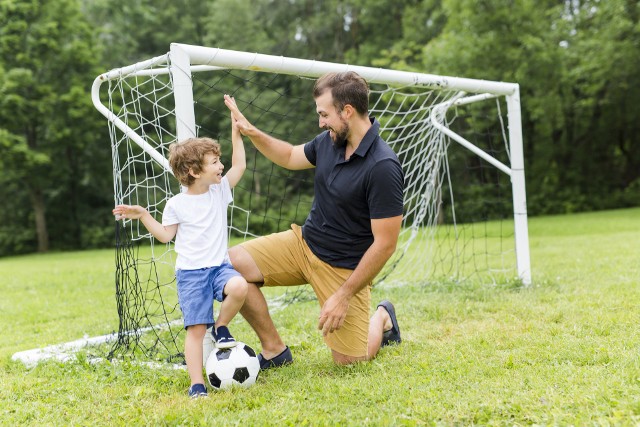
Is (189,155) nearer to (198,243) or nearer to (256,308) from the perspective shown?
(198,243)

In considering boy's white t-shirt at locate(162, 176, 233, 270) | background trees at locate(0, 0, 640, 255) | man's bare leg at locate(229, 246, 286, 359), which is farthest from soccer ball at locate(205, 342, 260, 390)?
background trees at locate(0, 0, 640, 255)

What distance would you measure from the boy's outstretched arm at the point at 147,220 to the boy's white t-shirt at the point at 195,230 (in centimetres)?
6

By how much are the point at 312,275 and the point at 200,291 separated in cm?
77

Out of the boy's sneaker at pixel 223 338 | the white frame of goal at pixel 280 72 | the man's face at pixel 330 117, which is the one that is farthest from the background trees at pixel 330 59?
the boy's sneaker at pixel 223 338

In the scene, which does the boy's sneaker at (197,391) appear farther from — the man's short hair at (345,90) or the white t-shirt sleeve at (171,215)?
the man's short hair at (345,90)

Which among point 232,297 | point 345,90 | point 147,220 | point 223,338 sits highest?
point 345,90

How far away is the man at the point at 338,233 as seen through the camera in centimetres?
343

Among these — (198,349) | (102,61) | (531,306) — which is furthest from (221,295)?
(102,61)

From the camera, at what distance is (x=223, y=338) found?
11.2 feet

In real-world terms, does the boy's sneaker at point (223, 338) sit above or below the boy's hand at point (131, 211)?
below

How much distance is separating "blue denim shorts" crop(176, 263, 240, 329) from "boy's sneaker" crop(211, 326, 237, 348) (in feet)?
0.20

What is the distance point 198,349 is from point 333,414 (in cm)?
89

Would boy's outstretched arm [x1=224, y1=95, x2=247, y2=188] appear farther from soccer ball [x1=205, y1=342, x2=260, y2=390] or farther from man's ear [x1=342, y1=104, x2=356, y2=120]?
soccer ball [x1=205, y1=342, x2=260, y2=390]

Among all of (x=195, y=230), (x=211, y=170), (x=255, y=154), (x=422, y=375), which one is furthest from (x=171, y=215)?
(x=422, y=375)
